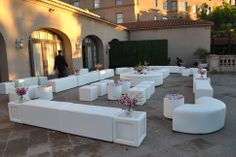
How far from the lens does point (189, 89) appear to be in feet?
29.8

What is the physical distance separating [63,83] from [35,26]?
3311 millimetres

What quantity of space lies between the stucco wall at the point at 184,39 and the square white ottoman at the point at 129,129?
52.0 feet

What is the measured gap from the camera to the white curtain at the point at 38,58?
37.2 feet

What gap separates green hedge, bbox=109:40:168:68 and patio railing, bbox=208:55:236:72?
3.76 m

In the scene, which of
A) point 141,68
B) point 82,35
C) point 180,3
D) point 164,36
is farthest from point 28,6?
point 180,3

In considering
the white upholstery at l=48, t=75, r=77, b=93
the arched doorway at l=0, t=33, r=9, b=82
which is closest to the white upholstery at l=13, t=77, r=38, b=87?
the arched doorway at l=0, t=33, r=9, b=82

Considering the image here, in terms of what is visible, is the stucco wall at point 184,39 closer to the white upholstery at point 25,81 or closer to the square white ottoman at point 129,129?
the white upholstery at point 25,81

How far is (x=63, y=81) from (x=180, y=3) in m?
31.9

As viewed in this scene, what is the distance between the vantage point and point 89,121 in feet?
13.9

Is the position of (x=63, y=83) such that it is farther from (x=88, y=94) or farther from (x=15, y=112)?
(x=15, y=112)

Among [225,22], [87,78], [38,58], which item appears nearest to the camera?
[87,78]

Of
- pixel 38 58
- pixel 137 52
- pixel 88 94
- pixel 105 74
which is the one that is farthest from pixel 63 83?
pixel 137 52

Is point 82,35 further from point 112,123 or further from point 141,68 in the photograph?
point 112,123

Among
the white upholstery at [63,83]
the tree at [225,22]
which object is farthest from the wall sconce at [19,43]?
the tree at [225,22]
